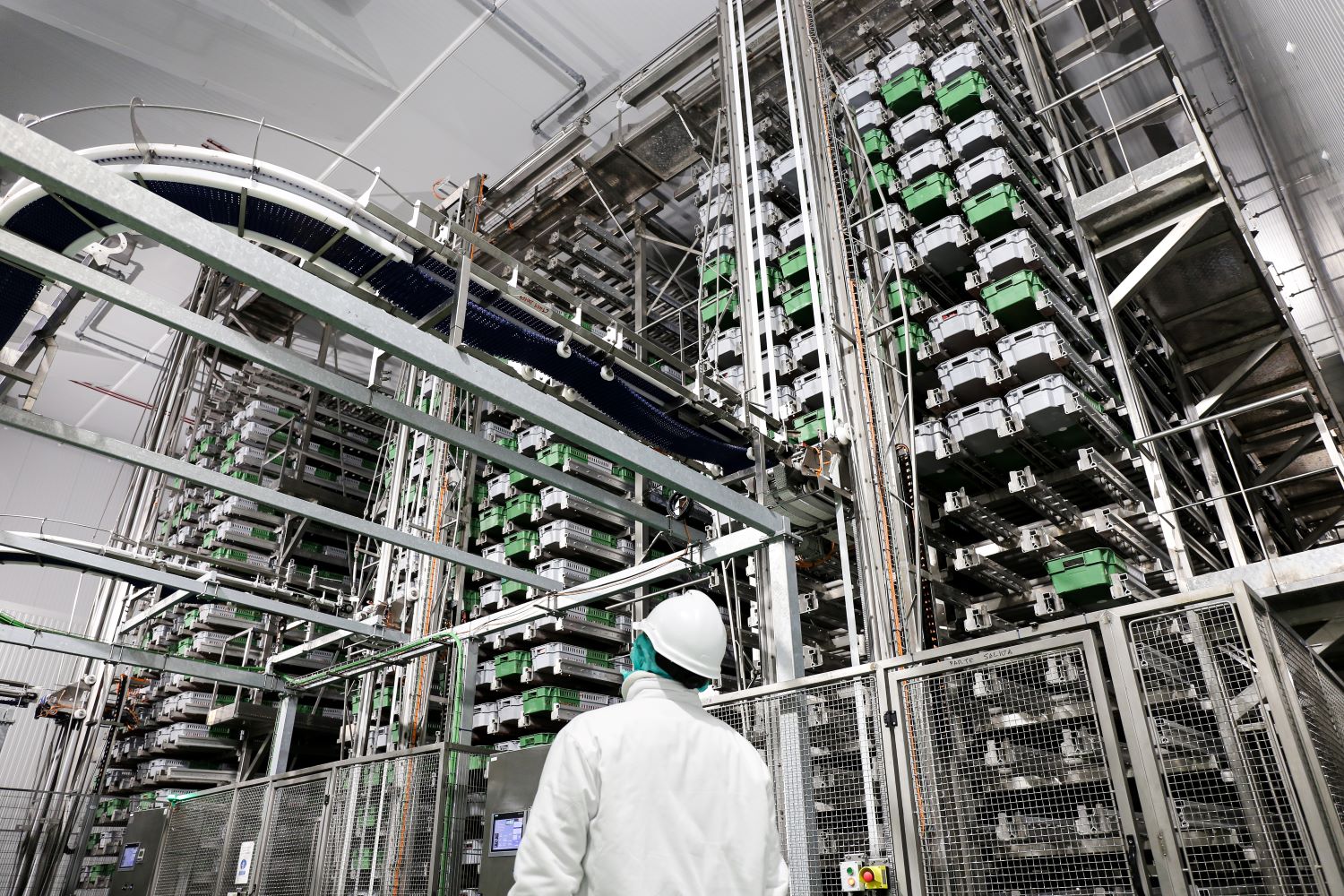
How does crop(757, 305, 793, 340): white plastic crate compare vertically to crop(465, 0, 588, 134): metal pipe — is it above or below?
below

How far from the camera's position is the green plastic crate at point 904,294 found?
6684 mm

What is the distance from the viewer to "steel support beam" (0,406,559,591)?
425 centimetres

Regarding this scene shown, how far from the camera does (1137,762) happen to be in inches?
112

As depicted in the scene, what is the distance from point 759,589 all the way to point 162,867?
6.59 metres

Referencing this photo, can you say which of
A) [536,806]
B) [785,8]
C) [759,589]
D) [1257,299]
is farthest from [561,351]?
[1257,299]

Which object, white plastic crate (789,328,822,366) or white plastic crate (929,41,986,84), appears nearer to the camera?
white plastic crate (789,328,822,366)

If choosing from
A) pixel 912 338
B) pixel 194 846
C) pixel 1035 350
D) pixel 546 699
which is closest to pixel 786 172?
pixel 912 338

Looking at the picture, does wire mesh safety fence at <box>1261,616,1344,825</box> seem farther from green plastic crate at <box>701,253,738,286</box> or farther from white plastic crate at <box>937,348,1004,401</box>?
green plastic crate at <box>701,253,738,286</box>

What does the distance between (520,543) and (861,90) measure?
5181 millimetres

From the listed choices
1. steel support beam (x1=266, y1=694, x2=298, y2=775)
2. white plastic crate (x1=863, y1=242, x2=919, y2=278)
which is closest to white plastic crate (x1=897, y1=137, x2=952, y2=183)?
white plastic crate (x1=863, y1=242, x2=919, y2=278)

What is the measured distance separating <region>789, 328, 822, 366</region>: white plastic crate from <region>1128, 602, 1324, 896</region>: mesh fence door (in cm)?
380

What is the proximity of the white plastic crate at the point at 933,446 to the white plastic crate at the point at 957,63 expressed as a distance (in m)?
3.33

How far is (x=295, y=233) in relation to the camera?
379 cm

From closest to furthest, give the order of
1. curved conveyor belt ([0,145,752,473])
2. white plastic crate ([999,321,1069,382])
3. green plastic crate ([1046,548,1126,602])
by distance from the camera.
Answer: curved conveyor belt ([0,145,752,473]) < green plastic crate ([1046,548,1126,602]) < white plastic crate ([999,321,1069,382])
